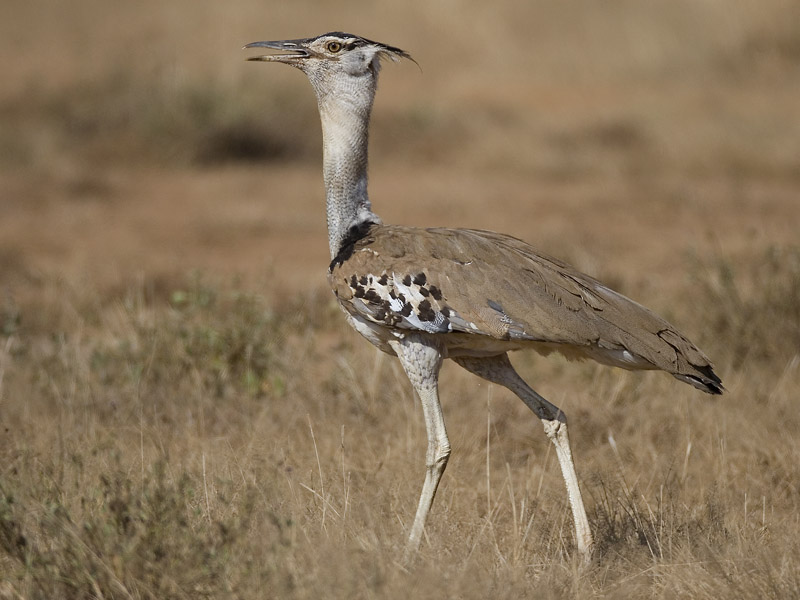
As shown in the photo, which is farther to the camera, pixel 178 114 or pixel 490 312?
pixel 178 114

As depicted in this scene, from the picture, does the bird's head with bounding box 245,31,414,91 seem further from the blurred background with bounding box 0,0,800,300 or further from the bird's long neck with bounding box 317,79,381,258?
the blurred background with bounding box 0,0,800,300

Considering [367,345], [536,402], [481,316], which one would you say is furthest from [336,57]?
[367,345]

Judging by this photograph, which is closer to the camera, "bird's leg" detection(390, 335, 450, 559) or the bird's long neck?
"bird's leg" detection(390, 335, 450, 559)

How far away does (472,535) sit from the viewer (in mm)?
2938

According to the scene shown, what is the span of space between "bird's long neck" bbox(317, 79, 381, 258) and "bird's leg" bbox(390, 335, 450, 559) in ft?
1.39

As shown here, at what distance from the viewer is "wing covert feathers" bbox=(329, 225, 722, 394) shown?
2814 mm

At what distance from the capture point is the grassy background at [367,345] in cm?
256

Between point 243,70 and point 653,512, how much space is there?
880 cm

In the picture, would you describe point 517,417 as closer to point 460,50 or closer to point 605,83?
point 605,83

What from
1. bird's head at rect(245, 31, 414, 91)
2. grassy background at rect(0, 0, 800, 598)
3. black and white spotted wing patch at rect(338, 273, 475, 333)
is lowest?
grassy background at rect(0, 0, 800, 598)

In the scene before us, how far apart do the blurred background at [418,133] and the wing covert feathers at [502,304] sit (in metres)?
2.30

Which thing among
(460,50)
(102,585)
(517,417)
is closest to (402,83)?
(460,50)

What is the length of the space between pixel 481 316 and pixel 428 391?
0.28 meters

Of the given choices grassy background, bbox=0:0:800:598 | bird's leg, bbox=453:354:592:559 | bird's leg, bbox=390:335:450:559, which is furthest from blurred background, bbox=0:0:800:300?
bird's leg, bbox=390:335:450:559
